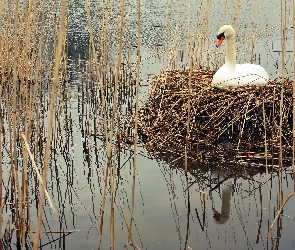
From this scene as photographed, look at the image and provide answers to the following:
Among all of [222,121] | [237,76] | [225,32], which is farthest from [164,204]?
[225,32]

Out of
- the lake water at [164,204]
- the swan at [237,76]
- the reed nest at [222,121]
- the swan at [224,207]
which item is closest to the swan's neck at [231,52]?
the swan at [237,76]

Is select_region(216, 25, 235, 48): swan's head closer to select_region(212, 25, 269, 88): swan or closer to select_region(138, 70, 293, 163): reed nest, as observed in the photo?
select_region(212, 25, 269, 88): swan

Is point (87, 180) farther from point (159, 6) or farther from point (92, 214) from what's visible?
point (159, 6)

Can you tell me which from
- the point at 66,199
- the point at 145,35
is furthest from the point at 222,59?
the point at 145,35

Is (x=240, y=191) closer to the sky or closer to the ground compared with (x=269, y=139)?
closer to the ground

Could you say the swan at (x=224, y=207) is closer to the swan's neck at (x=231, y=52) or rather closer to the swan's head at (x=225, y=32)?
the swan's neck at (x=231, y=52)

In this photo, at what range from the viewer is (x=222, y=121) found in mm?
5395

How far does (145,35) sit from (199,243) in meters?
11.0

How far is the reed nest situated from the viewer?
519 centimetres

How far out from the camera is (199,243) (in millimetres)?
3473

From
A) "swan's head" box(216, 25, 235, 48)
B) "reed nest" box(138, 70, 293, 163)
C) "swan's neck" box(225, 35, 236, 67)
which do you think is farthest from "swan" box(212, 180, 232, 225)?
"swan's head" box(216, 25, 235, 48)

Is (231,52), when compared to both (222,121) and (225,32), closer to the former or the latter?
(225,32)

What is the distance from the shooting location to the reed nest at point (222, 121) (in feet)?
17.0

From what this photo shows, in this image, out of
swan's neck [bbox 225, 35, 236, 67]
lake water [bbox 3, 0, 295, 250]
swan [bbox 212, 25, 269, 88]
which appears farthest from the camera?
swan's neck [bbox 225, 35, 236, 67]
